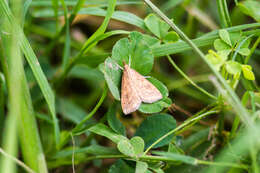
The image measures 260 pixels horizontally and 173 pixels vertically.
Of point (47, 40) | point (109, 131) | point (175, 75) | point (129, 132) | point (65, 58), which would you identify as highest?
point (47, 40)

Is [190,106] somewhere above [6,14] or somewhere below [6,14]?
below

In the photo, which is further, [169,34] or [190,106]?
[190,106]

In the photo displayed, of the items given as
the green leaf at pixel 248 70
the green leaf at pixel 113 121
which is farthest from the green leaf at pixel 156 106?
the green leaf at pixel 248 70

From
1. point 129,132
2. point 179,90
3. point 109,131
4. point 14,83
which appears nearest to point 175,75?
point 179,90

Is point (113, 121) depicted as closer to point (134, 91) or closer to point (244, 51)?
point (134, 91)

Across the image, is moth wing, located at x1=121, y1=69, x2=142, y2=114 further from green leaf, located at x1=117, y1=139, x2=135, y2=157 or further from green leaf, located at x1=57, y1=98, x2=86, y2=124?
green leaf, located at x1=57, y1=98, x2=86, y2=124

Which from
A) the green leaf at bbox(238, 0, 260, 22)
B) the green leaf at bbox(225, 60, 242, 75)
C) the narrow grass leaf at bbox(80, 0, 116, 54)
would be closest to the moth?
the narrow grass leaf at bbox(80, 0, 116, 54)

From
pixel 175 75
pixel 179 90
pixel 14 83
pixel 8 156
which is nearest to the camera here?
pixel 8 156

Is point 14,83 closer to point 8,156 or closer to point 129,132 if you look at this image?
point 8,156
